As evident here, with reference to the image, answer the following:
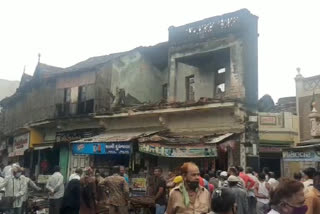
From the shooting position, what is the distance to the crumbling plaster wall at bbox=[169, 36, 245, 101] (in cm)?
1633

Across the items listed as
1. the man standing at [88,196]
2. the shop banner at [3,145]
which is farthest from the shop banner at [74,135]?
the man standing at [88,196]

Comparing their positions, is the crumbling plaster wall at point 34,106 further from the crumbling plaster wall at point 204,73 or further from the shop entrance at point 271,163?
the shop entrance at point 271,163

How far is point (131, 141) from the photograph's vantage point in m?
16.0

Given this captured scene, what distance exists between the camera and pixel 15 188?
11.3m

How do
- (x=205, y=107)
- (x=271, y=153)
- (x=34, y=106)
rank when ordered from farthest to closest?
(x=34, y=106)
(x=271, y=153)
(x=205, y=107)

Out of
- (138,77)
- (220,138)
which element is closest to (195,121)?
(220,138)

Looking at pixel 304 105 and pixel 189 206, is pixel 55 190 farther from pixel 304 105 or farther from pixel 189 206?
pixel 304 105

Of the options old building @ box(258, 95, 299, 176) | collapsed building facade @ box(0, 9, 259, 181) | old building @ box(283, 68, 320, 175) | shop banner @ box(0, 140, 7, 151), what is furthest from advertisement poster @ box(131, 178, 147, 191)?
shop banner @ box(0, 140, 7, 151)

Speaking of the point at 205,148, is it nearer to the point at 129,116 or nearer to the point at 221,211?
the point at 129,116

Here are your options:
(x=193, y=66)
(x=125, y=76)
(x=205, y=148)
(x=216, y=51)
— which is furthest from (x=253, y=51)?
(x=125, y=76)

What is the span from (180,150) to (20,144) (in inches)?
578

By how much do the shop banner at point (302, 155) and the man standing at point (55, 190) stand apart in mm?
7454

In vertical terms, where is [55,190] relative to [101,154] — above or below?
below

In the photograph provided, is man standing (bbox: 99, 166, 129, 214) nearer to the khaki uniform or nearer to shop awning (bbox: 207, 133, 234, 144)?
shop awning (bbox: 207, 133, 234, 144)
